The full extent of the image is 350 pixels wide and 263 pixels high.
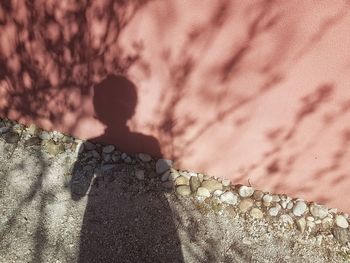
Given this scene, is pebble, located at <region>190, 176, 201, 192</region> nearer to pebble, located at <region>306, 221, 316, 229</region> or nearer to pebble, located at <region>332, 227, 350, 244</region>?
pebble, located at <region>306, 221, 316, 229</region>

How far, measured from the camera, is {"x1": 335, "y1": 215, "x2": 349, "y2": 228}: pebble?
160 inches

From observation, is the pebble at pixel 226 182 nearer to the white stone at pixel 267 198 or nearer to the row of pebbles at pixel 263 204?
the row of pebbles at pixel 263 204

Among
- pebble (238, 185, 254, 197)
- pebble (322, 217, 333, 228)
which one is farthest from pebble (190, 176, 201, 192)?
pebble (322, 217, 333, 228)

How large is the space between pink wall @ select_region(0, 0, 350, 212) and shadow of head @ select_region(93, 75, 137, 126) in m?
0.03

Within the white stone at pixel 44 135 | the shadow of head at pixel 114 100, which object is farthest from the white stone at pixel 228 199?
the white stone at pixel 44 135

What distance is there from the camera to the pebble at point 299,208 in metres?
4.12

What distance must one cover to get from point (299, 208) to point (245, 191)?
63 cm

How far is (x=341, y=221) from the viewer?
4.10 m

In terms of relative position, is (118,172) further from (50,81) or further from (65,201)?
(50,81)

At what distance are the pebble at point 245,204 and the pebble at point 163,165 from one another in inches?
37.3

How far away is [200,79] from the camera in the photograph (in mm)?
3346

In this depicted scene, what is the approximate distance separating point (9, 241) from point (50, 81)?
68.5 inches

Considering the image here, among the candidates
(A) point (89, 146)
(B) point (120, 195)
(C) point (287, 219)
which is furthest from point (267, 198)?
(A) point (89, 146)

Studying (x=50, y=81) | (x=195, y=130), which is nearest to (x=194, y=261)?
(x=195, y=130)
